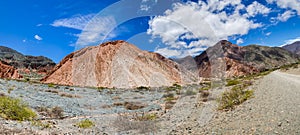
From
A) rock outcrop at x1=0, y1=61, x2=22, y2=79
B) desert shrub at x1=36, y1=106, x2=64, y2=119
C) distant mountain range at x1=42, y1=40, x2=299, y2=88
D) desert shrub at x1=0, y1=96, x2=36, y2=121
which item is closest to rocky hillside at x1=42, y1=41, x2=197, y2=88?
distant mountain range at x1=42, y1=40, x2=299, y2=88

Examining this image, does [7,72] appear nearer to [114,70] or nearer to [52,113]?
[114,70]

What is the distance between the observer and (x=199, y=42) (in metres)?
12.0

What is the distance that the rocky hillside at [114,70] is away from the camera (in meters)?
42.6

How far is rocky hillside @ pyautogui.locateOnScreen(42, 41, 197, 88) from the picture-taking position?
42.6 m

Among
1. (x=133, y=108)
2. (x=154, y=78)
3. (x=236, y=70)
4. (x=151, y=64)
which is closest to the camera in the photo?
(x=133, y=108)

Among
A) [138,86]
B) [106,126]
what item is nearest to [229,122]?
[106,126]

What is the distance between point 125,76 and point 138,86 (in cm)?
339

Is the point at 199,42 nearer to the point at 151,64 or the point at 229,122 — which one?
the point at 229,122

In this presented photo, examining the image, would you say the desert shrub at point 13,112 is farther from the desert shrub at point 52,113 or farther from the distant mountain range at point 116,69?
the distant mountain range at point 116,69

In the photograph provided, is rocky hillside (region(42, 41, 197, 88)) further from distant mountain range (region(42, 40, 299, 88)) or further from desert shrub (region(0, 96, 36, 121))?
desert shrub (region(0, 96, 36, 121))

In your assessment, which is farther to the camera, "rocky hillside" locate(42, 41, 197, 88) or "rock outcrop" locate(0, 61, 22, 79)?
"rock outcrop" locate(0, 61, 22, 79)

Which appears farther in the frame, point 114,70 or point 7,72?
point 7,72

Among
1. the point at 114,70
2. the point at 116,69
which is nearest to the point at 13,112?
the point at 114,70

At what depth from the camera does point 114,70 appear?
146 ft
